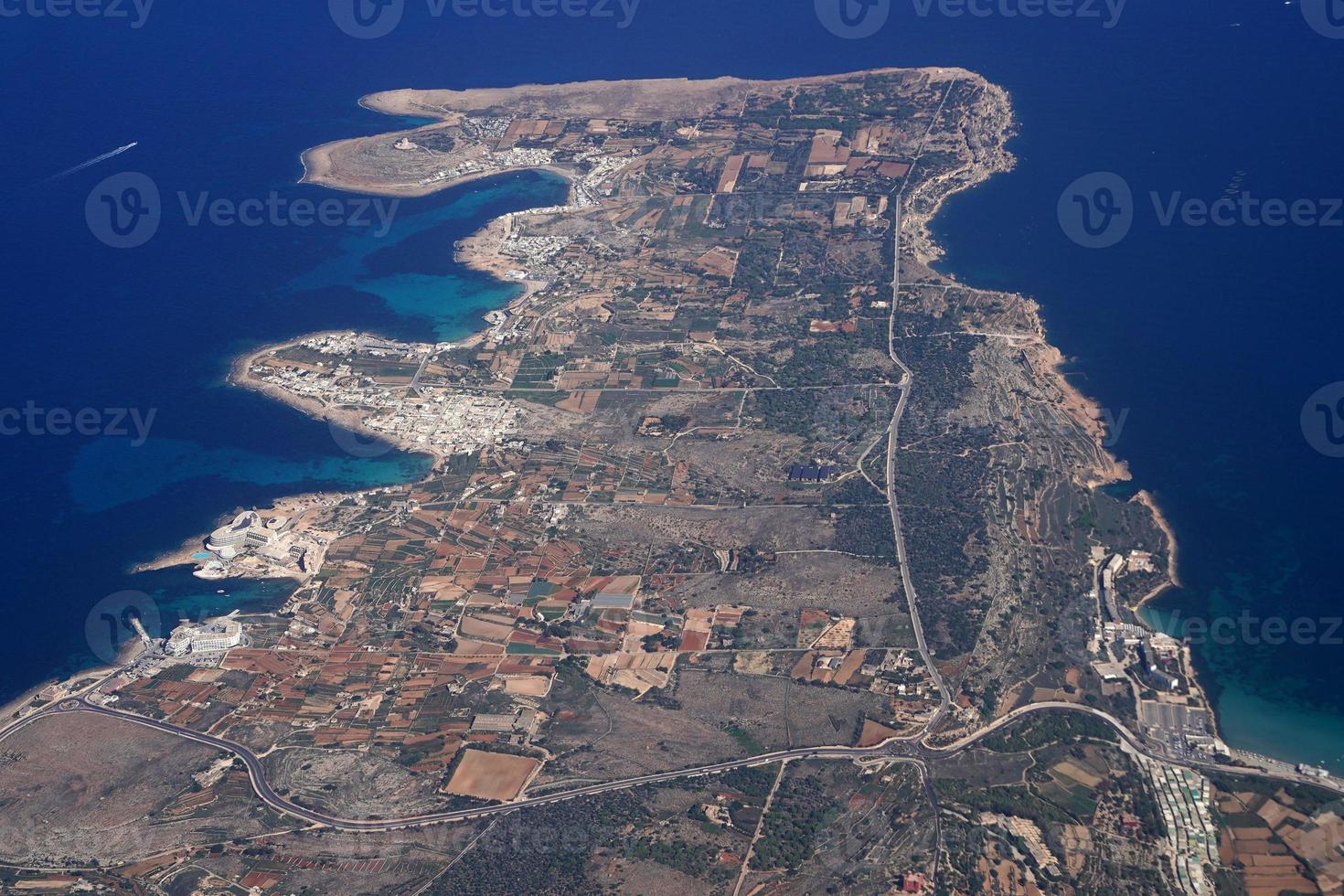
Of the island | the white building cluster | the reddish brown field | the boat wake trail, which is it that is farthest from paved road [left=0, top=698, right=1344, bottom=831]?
the boat wake trail

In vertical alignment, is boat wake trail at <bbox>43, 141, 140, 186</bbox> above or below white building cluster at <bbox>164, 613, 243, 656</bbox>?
above

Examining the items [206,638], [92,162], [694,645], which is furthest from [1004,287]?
[92,162]

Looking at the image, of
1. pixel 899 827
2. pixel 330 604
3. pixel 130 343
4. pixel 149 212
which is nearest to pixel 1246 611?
pixel 899 827

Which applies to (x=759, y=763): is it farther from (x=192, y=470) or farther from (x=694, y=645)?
(x=192, y=470)

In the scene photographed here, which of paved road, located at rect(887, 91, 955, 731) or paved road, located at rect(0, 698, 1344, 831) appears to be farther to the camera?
paved road, located at rect(887, 91, 955, 731)

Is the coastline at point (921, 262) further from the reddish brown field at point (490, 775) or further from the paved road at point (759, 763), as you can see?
the reddish brown field at point (490, 775)

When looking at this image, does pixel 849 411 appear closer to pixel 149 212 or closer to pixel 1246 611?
pixel 1246 611

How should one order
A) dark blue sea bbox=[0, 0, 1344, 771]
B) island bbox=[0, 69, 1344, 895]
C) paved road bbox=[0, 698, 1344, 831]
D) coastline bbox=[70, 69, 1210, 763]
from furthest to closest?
coastline bbox=[70, 69, 1210, 763] → dark blue sea bbox=[0, 0, 1344, 771] → paved road bbox=[0, 698, 1344, 831] → island bbox=[0, 69, 1344, 895]

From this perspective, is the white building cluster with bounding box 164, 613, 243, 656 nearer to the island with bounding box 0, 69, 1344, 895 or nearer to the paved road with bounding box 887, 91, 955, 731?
the island with bounding box 0, 69, 1344, 895
